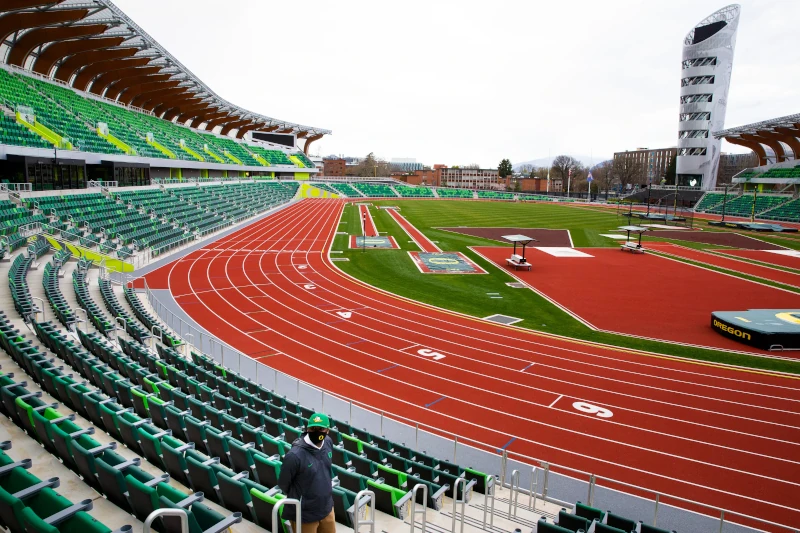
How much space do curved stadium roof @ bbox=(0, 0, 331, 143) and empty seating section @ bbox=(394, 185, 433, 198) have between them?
48567 millimetres

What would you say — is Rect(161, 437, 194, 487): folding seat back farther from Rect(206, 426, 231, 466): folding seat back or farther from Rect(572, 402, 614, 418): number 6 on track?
Rect(572, 402, 614, 418): number 6 on track

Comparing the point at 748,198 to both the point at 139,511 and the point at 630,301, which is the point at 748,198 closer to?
the point at 630,301

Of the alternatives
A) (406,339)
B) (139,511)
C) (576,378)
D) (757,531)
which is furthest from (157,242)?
(757,531)

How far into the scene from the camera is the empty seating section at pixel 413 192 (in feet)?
369

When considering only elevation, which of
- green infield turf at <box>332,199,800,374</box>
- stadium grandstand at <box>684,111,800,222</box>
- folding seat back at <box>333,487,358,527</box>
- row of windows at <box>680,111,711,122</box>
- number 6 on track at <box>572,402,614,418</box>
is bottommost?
number 6 on track at <box>572,402,614,418</box>

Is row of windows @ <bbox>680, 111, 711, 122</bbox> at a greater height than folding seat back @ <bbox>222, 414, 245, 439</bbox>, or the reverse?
row of windows @ <bbox>680, 111, 711, 122</bbox>

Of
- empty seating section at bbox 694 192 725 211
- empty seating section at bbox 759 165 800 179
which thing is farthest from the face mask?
empty seating section at bbox 694 192 725 211

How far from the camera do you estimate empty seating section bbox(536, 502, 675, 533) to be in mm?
5734

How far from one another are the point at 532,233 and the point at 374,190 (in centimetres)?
6629

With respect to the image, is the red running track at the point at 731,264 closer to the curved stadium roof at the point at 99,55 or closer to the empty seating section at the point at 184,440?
the empty seating section at the point at 184,440

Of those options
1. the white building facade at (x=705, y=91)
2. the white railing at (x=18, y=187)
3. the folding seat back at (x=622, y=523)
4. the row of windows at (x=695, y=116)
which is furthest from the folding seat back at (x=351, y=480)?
the row of windows at (x=695, y=116)

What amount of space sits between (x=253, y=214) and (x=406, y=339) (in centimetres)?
4145

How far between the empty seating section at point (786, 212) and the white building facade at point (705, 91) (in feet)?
70.2

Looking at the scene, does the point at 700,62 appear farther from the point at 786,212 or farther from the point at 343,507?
the point at 343,507
